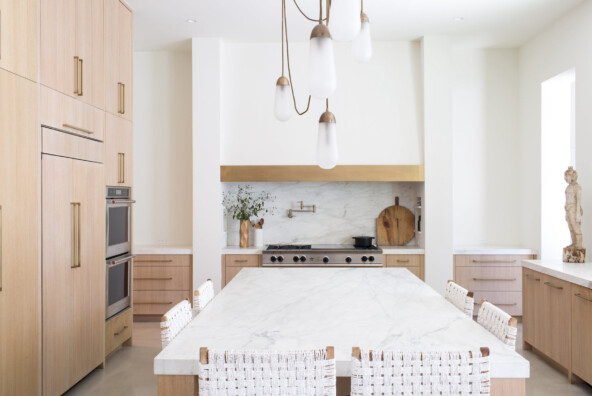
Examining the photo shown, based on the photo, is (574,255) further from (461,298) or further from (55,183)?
(55,183)

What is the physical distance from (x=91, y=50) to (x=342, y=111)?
101 inches

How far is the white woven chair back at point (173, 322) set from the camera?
67.7 inches

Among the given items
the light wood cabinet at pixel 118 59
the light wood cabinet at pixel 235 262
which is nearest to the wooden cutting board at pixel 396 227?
the light wood cabinet at pixel 235 262

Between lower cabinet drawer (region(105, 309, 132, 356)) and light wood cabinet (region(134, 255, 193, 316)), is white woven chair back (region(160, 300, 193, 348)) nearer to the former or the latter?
lower cabinet drawer (region(105, 309, 132, 356))

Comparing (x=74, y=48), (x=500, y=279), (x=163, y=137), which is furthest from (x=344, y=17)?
(x=163, y=137)

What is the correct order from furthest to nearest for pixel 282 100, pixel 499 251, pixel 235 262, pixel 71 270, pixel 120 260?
pixel 235 262 < pixel 499 251 < pixel 120 260 < pixel 71 270 < pixel 282 100

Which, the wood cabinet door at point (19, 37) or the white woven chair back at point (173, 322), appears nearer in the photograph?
the white woven chair back at point (173, 322)

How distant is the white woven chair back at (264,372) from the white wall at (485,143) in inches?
164

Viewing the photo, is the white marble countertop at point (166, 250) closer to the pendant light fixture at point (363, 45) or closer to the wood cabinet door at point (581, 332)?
the pendant light fixture at point (363, 45)

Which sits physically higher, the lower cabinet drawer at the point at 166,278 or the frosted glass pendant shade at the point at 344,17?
the frosted glass pendant shade at the point at 344,17

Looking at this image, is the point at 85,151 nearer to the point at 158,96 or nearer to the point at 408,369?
the point at 158,96

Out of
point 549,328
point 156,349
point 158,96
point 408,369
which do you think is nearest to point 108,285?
point 156,349

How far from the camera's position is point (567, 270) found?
10.7ft

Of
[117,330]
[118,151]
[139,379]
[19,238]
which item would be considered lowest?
[139,379]
